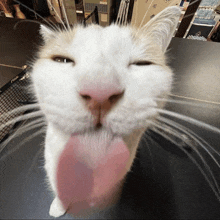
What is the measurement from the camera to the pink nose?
0.17m

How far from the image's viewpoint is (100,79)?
0.17 m

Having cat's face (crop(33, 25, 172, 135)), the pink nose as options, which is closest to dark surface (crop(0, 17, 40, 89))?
cat's face (crop(33, 25, 172, 135))

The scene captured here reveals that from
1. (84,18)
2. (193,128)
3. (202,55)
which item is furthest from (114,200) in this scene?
(202,55)

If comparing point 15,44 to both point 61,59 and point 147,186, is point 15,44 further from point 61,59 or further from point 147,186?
point 147,186

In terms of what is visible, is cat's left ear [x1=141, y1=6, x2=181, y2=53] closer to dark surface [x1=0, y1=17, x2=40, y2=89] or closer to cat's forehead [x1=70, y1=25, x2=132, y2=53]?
cat's forehead [x1=70, y1=25, x2=132, y2=53]

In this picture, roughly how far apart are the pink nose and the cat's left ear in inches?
8.5

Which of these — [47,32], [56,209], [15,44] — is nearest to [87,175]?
[56,209]

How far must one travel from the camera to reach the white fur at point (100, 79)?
0.61ft

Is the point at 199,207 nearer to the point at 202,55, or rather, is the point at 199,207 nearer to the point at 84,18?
the point at 84,18

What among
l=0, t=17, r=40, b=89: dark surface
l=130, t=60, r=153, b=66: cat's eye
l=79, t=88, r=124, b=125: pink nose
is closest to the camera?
l=79, t=88, r=124, b=125: pink nose

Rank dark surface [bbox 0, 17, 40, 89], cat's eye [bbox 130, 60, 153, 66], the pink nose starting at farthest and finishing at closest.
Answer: dark surface [bbox 0, 17, 40, 89] → cat's eye [bbox 130, 60, 153, 66] → the pink nose

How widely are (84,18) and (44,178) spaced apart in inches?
19.0

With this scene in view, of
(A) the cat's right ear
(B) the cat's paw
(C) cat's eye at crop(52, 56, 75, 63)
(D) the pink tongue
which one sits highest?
(A) the cat's right ear

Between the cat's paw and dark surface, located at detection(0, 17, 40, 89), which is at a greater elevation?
dark surface, located at detection(0, 17, 40, 89)
